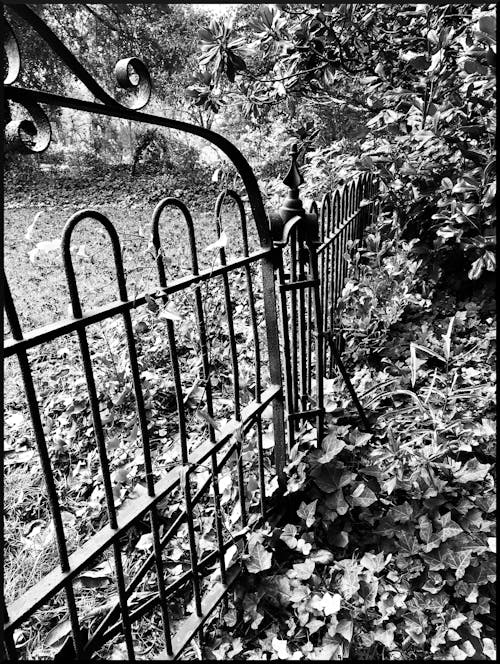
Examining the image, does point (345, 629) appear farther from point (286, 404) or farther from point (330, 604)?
point (286, 404)

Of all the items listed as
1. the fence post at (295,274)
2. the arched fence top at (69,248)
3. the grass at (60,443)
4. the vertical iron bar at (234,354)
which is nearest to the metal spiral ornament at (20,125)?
the arched fence top at (69,248)

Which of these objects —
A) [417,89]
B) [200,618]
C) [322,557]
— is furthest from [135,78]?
[417,89]

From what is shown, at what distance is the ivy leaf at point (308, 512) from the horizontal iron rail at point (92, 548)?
43cm

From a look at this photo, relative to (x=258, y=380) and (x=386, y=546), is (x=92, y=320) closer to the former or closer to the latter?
(x=258, y=380)

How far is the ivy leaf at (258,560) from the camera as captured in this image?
1530 millimetres

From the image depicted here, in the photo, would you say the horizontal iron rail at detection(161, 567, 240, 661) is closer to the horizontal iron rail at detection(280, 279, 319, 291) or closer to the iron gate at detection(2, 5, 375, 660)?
the iron gate at detection(2, 5, 375, 660)

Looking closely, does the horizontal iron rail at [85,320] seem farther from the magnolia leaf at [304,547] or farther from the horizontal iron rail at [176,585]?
the magnolia leaf at [304,547]

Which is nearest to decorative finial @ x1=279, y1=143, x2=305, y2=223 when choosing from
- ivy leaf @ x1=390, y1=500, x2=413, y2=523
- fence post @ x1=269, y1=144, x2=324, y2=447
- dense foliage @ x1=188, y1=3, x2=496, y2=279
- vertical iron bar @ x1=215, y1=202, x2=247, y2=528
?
fence post @ x1=269, y1=144, x2=324, y2=447

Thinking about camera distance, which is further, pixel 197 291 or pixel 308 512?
pixel 308 512

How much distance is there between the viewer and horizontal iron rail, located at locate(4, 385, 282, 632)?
35.3 inches

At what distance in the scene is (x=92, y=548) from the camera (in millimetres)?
1023

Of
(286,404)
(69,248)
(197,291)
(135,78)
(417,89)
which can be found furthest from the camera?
(417,89)

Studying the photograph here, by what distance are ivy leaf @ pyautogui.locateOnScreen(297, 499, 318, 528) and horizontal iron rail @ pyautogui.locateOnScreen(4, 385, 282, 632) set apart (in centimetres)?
43

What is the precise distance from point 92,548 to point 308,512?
86 cm
